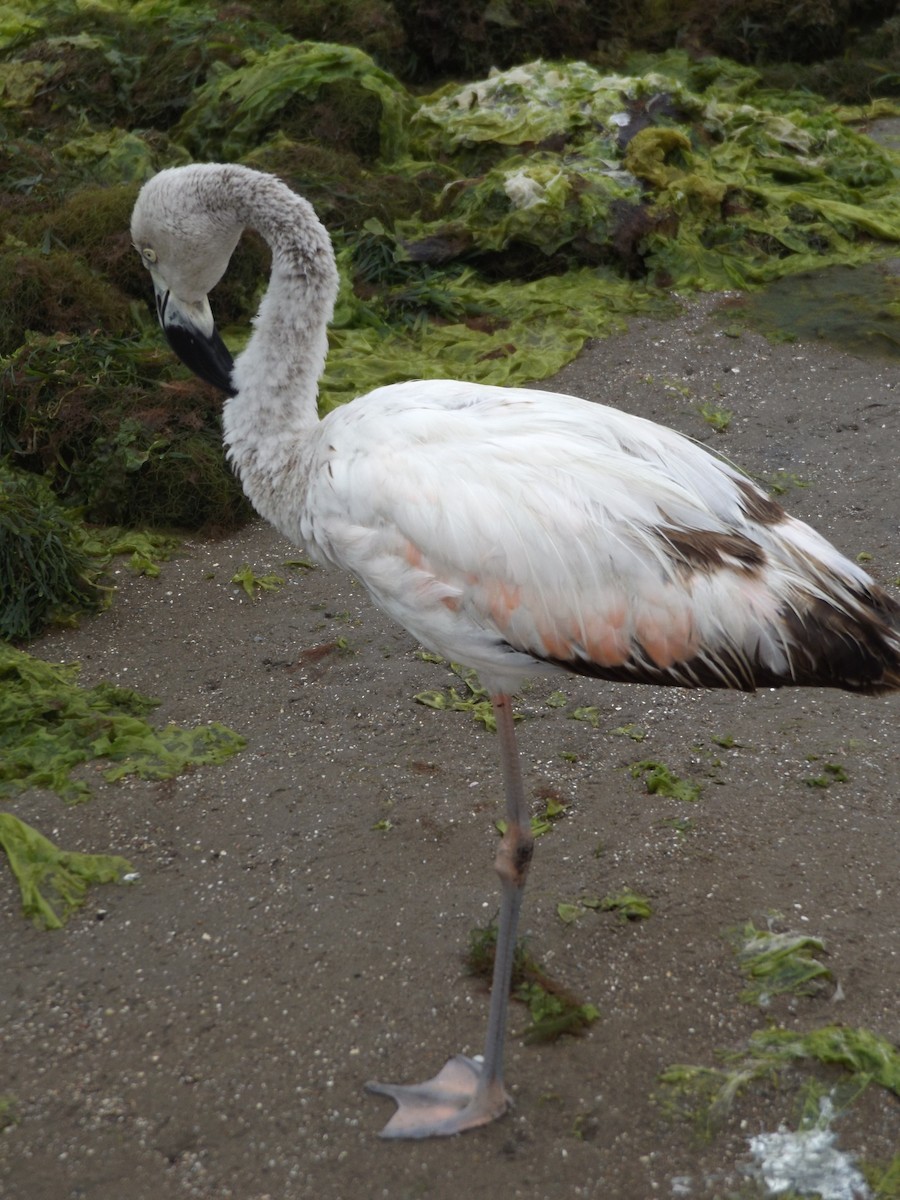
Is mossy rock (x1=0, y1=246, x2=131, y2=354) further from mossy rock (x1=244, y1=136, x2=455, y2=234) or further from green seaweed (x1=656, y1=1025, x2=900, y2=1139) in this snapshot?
A: green seaweed (x1=656, y1=1025, x2=900, y2=1139)

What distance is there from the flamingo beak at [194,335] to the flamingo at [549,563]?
602 millimetres

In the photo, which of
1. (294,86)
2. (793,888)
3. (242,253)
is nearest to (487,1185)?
(793,888)

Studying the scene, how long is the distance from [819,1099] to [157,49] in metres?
9.95

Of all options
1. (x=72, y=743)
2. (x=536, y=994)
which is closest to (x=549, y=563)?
(x=536, y=994)

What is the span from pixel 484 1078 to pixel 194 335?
105 inches

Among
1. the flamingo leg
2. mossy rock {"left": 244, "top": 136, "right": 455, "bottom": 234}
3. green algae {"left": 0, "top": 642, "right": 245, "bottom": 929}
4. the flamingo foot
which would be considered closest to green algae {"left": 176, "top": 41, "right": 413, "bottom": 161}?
mossy rock {"left": 244, "top": 136, "right": 455, "bottom": 234}

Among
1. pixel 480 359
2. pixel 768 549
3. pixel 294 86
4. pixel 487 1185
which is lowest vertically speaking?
pixel 487 1185

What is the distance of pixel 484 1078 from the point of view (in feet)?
12.0

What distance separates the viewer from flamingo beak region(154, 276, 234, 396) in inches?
177

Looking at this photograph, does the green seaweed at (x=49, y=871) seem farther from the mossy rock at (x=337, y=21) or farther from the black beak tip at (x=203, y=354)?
the mossy rock at (x=337, y=21)

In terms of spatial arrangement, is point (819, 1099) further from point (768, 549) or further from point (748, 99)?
point (748, 99)

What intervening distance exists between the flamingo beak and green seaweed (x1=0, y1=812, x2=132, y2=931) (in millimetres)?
1729

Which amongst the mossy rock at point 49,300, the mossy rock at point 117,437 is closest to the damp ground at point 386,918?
the mossy rock at point 117,437

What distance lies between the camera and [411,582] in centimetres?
375
